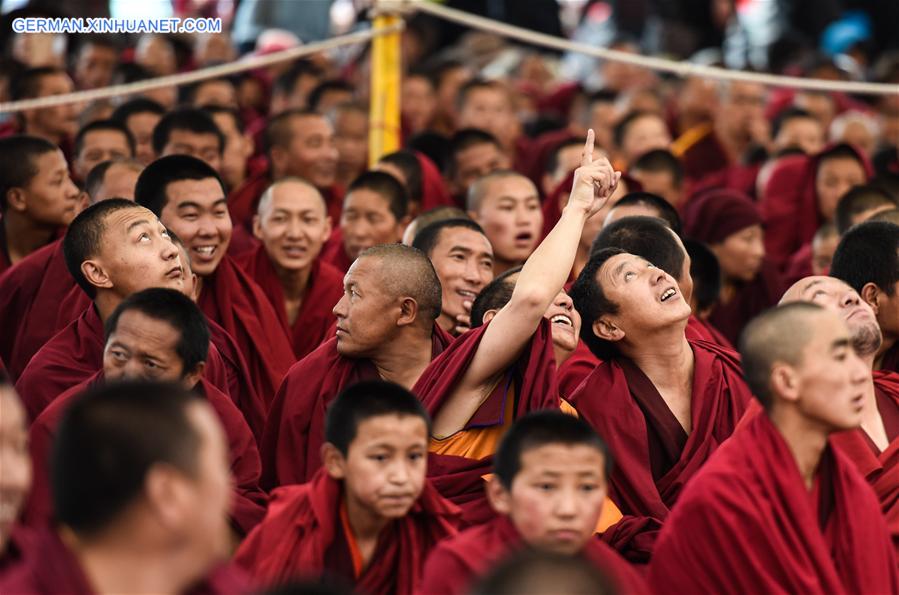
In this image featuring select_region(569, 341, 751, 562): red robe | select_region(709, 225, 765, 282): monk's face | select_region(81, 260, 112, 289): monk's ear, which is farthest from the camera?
select_region(709, 225, 765, 282): monk's face

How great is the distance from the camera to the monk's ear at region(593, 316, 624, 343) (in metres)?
5.32

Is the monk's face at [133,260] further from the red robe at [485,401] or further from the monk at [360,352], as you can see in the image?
the red robe at [485,401]

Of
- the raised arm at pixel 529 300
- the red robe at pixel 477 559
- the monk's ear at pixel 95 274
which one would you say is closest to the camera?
the red robe at pixel 477 559

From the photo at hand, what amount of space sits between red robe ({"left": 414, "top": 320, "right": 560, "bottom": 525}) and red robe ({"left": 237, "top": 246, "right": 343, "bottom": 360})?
1.81 m

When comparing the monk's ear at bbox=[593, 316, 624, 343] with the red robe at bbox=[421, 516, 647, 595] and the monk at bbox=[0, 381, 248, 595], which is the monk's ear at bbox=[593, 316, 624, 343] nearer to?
the red robe at bbox=[421, 516, 647, 595]

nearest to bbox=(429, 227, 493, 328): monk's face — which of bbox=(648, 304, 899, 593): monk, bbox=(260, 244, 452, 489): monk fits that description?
bbox=(260, 244, 452, 489): monk

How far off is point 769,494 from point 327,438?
3.96ft

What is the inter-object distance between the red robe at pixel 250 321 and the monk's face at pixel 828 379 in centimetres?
251

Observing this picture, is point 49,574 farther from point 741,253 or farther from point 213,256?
point 741,253

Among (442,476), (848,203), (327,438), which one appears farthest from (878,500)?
(848,203)

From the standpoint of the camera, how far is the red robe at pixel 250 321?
243 inches

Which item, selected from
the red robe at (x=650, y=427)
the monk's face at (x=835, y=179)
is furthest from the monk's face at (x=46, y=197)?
the monk's face at (x=835, y=179)

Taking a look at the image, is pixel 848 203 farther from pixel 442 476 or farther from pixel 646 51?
pixel 646 51

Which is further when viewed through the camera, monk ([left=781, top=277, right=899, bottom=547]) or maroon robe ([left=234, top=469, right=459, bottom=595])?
monk ([left=781, top=277, right=899, bottom=547])
